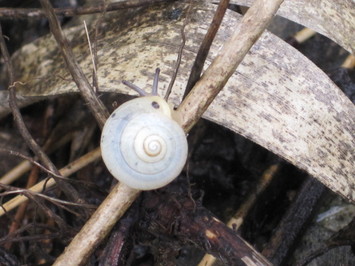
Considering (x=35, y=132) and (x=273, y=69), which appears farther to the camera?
(x=35, y=132)

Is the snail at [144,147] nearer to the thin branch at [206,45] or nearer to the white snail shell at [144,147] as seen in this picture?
the white snail shell at [144,147]

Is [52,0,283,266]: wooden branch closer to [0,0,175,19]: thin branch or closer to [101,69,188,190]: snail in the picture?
[101,69,188,190]: snail

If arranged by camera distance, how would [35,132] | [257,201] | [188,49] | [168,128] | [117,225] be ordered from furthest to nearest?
[35,132], [257,201], [188,49], [117,225], [168,128]

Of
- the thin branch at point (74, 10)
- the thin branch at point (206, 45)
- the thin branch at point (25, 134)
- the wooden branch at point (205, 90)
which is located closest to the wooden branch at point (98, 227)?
the wooden branch at point (205, 90)

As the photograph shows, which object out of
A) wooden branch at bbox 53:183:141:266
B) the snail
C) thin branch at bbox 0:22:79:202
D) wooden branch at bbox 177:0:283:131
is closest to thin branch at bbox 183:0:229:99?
wooden branch at bbox 177:0:283:131

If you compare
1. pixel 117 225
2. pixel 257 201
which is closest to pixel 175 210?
pixel 117 225

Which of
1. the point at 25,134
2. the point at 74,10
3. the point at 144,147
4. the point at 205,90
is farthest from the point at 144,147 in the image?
the point at 74,10

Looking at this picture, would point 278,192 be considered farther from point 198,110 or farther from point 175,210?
point 198,110
